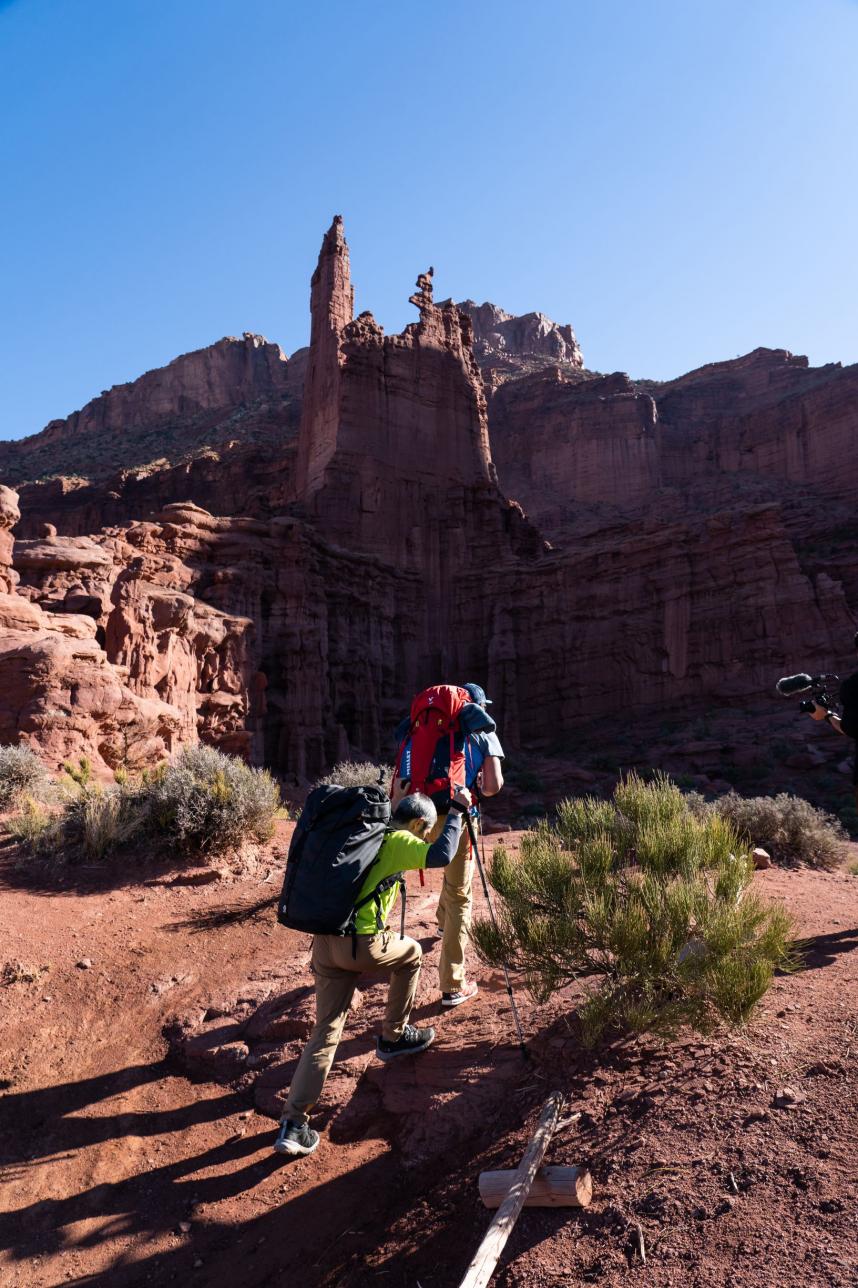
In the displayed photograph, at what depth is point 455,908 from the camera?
4.76 metres

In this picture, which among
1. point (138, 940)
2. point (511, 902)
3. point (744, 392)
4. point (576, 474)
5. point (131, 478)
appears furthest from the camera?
point (744, 392)

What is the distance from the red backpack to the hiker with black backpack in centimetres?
56

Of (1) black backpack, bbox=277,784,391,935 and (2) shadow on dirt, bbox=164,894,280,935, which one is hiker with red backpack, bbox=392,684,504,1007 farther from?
(2) shadow on dirt, bbox=164,894,280,935

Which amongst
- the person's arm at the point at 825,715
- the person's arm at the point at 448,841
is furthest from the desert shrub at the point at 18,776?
the person's arm at the point at 825,715

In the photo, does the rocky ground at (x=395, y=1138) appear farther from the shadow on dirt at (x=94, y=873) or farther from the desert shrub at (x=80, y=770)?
the desert shrub at (x=80, y=770)

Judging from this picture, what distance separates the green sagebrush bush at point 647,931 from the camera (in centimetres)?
373

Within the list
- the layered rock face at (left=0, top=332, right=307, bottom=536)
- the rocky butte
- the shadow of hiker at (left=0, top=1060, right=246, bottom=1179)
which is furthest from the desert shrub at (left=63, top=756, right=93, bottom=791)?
the layered rock face at (left=0, top=332, right=307, bottom=536)

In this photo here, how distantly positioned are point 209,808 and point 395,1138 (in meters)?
4.88

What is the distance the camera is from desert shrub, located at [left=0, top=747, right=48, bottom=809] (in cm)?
939

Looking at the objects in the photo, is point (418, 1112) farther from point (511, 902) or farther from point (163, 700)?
point (163, 700)

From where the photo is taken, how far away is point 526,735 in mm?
33812

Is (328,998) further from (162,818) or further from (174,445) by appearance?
(174,445)

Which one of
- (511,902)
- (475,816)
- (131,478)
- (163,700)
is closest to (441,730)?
(475,816)

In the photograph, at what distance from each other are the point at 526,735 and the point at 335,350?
69.2 feet
